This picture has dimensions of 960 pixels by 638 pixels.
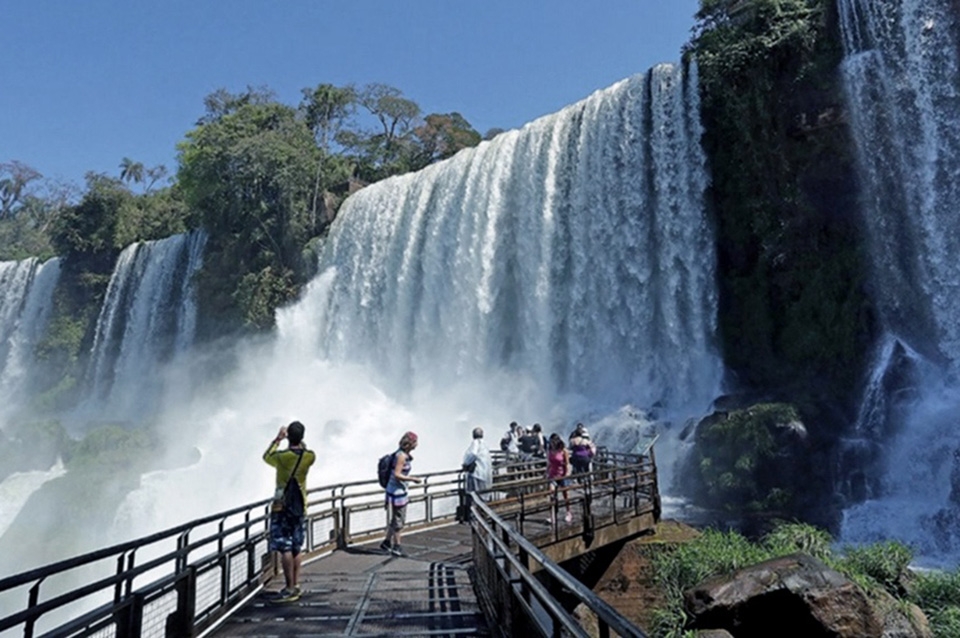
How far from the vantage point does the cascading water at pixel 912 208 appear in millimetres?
17609

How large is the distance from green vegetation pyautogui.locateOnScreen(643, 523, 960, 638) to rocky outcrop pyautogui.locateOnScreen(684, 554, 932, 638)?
598 millimetres

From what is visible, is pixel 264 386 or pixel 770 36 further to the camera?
pixel 264 386

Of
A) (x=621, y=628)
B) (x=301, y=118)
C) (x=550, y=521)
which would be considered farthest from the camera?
(x=301, y=118)

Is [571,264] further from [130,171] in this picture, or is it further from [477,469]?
[130,171]

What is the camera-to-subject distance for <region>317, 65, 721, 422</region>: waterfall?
24547 mm

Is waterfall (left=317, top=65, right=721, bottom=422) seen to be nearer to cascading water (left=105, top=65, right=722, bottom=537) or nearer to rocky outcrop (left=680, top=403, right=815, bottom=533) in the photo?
cascading water (left=105, top=65, right=722, bottom=537)

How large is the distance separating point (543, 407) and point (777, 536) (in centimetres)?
1432

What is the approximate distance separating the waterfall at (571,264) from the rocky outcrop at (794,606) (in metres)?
15.3

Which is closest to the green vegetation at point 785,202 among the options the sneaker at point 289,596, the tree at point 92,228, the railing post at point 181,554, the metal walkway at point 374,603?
the metal walkway at point 374,603

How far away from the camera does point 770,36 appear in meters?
23.8

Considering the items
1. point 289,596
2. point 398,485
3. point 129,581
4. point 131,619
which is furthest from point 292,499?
point 398,485

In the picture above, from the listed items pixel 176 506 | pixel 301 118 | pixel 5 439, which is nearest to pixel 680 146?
pixel 176 506

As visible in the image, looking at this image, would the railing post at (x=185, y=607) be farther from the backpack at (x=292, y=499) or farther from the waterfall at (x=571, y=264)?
the waterfall at (x=571, y=264)

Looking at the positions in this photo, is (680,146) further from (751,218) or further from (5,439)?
(5,439)
